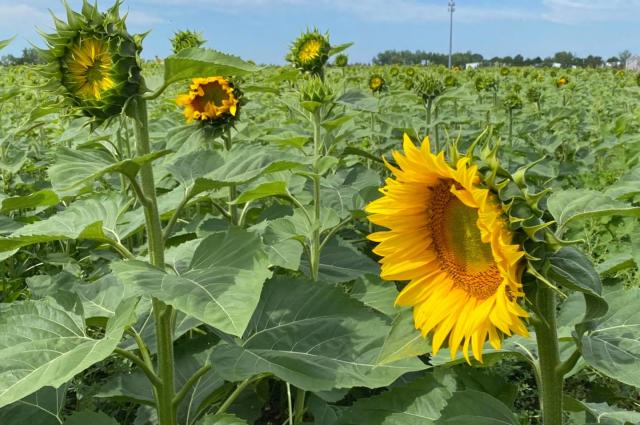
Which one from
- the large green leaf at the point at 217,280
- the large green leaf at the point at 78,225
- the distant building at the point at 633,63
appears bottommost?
the large green leaf at the point at 217,280

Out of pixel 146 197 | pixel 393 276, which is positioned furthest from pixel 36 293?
pixel 393 276

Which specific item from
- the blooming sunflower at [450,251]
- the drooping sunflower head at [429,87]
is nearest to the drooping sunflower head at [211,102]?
the blooming sunflower at [450,251]

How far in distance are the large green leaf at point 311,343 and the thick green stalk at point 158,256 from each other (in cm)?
11

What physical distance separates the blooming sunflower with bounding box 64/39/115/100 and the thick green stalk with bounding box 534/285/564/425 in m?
0.77

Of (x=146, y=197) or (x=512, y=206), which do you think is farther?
(x=146, y=197)

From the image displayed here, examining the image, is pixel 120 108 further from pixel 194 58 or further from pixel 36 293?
pixel 36 293

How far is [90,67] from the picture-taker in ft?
3.59

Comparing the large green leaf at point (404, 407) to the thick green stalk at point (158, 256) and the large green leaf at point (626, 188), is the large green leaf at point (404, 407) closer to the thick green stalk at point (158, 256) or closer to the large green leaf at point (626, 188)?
the thick green stalk at point (158, 256)

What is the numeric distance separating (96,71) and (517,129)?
13.9 feet

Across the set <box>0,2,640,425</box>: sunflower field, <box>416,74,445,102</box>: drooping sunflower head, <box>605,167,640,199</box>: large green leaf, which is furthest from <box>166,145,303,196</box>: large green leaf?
<box>416,74,445,102</box>: drooping sunflower head

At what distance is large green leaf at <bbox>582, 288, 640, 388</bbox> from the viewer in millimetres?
880

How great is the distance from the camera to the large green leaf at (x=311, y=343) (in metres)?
1.15

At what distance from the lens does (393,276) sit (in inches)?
39.7

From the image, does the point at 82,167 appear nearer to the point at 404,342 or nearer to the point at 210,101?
the point at 404,342
